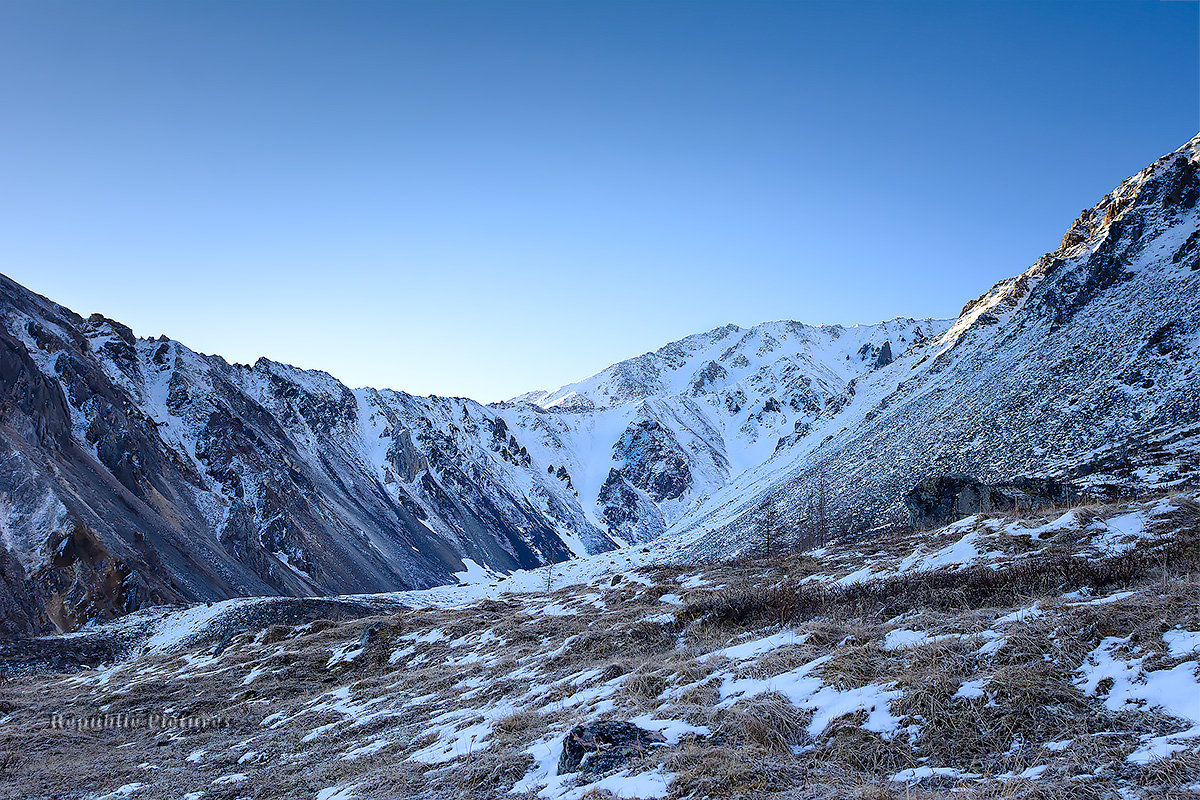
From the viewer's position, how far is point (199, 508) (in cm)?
7950

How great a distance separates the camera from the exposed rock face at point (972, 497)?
26.5 meters

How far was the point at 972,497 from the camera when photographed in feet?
92.6

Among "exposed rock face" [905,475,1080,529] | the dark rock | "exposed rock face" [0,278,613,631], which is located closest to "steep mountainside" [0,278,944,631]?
"exposed rock face" [0,278,613,631]

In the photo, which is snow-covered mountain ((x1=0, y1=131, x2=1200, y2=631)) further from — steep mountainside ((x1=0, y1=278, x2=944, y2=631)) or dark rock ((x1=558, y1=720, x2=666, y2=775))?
dark rock ((x1=558, y1=720, x2=666, y2=775))

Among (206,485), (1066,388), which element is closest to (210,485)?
(206,485)

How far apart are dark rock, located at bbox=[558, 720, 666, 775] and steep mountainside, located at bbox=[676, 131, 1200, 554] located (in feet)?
89.6

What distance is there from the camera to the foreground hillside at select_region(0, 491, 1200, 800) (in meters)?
5.55

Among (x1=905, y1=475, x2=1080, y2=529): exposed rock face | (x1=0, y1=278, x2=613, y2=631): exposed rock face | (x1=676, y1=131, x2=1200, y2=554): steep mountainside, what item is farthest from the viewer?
(x1=0, y1=278, x2=613, y2=631): exposed rock face

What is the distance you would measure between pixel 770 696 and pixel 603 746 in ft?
6.88

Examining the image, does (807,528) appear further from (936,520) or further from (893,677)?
(893,677)

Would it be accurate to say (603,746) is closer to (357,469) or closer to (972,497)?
(972,497)

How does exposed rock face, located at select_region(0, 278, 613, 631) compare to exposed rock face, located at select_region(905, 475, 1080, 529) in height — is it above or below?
above

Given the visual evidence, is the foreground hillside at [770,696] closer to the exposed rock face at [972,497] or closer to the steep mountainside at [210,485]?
the exposed rock face at [972,497]

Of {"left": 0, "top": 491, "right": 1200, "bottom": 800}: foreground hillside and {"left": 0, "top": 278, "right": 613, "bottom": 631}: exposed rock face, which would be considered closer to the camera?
{"left": 0, "top": 491, "right": 1200, "bottom": 800}: foreground hillside
